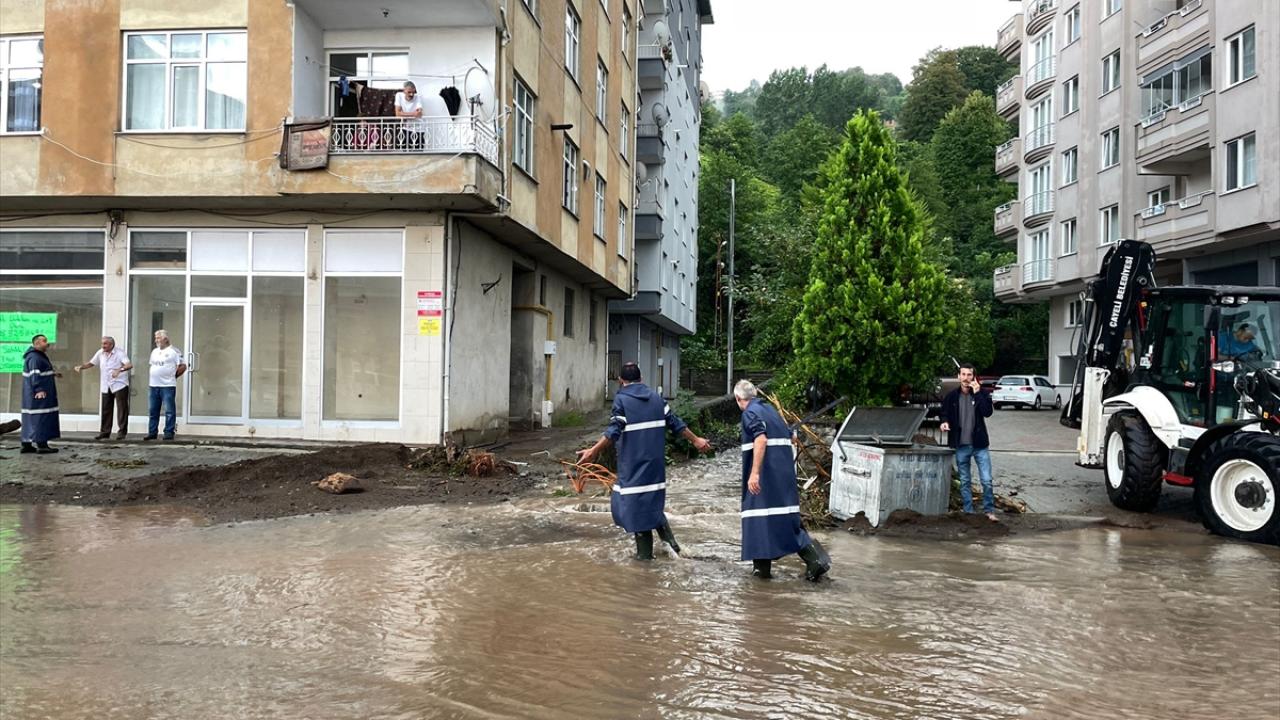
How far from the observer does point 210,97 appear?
1720 centimetres

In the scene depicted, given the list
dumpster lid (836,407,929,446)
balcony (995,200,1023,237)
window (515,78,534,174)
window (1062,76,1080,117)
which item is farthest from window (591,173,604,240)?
balcony (995,200,1023,237)

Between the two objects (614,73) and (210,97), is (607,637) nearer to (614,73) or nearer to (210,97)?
(210,97)

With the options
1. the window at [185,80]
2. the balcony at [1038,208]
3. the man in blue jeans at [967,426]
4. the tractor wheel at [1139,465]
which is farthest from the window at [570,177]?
the balcony at [1038,208]

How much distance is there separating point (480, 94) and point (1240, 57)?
2134 cm

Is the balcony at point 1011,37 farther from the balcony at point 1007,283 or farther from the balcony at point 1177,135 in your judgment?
the balcony at point 1177,135

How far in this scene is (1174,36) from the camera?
1194 inches

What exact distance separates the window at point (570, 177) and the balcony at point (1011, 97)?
30.4 metres

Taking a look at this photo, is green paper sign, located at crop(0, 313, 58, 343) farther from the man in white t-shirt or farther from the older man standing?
the man in white t-shirt

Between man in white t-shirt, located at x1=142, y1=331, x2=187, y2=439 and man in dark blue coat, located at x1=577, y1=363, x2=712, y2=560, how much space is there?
10255mm

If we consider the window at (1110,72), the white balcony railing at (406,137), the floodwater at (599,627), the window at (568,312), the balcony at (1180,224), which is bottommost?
the floodwater at (599,627)

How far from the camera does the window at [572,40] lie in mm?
22828

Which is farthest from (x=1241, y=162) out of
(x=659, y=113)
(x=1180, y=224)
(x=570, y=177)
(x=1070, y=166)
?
(x=570, y=177)

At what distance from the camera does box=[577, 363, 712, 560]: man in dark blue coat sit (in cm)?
886

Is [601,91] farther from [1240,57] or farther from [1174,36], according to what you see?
[1174,36]
